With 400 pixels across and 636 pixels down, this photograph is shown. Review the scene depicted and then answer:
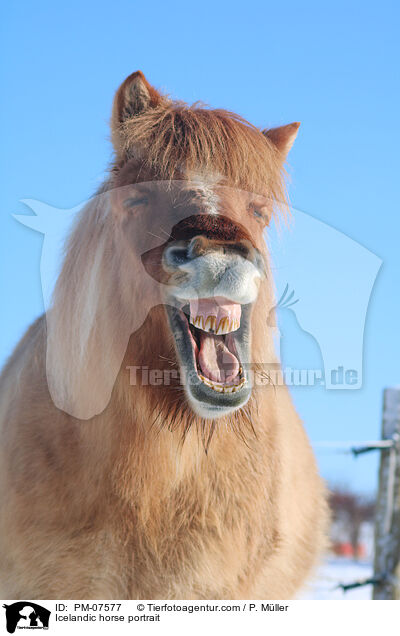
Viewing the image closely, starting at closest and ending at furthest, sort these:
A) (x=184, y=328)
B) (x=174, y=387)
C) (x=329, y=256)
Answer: (x=184, y=328) < (x=174, y=387) < (x=329, y=256)

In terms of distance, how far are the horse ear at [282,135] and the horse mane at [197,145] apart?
0.13m

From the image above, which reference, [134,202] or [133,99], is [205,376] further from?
[133,99]

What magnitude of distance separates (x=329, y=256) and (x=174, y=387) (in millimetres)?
695

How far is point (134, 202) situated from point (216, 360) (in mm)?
520

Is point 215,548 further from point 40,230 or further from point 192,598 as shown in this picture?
point 40,230

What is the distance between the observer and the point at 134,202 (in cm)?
178

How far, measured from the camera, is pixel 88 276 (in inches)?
76.9

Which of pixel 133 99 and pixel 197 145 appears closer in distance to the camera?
pixel 197 145

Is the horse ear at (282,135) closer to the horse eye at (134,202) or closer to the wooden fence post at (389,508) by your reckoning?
the horse eye at (134,202)
